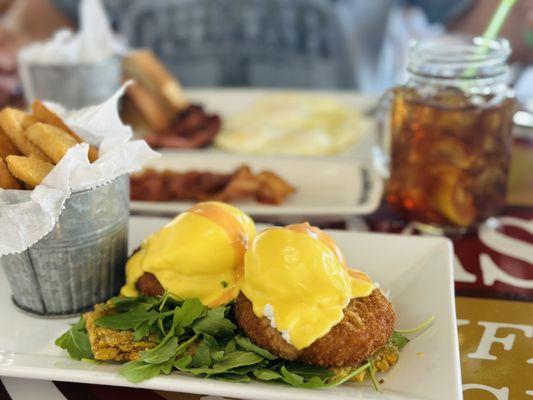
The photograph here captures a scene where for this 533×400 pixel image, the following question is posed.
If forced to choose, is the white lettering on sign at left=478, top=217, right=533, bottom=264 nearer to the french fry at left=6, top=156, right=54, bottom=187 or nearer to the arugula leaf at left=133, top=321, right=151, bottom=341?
the arugula leaf at left=133, top=321, right=151, bottom=341

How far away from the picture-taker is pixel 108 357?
968mm

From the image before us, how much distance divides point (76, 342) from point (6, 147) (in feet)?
1.15

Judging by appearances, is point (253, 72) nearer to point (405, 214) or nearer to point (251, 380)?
point (405, 214)

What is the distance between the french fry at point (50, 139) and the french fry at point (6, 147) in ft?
0.10

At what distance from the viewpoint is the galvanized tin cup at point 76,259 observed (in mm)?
1075

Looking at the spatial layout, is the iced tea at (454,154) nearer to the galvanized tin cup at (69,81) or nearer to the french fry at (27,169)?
the french fry at (27,169)

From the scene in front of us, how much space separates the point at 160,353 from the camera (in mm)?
937

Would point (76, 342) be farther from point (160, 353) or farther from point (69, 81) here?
point (69, 81)

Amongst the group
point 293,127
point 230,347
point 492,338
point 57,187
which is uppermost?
point 57,187

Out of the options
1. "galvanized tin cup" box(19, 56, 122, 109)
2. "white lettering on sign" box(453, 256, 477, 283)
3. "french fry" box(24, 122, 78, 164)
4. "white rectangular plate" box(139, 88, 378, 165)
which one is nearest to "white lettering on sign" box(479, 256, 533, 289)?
"white lettering on sign" box(453, 256, 477, 283)

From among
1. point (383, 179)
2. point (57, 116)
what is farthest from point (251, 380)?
point (383, 179)

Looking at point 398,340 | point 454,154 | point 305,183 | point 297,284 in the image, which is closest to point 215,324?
point 297,284

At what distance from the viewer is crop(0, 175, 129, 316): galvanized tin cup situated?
1075mm

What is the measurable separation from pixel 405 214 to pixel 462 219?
0.45ft
